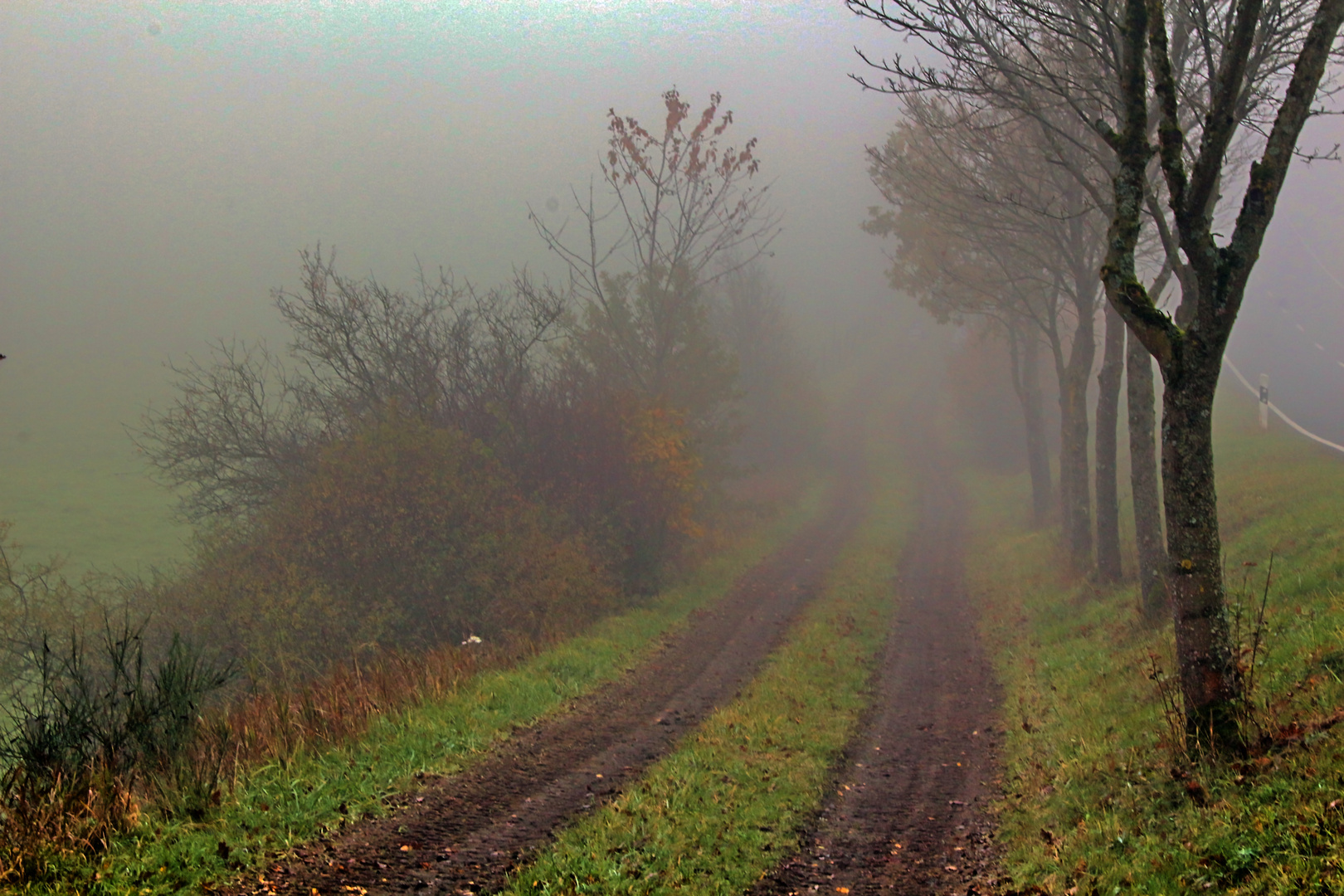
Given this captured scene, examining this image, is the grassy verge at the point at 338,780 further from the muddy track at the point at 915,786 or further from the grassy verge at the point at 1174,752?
Result: the grassy verge at the point at 1174,752

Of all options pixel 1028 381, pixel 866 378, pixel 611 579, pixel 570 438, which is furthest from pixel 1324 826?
pixel 866 378

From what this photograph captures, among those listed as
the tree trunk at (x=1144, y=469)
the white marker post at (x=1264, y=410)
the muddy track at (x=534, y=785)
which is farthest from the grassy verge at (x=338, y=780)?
the white marker post at (x=1264, y=410)

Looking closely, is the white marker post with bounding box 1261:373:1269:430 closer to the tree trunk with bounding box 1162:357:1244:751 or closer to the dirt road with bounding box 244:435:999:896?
the dirt road with bounding box 244:435:999:896

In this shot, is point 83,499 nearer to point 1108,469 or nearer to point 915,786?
point 1108,469

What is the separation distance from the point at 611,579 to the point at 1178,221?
15.5 m

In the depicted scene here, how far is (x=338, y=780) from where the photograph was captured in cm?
792

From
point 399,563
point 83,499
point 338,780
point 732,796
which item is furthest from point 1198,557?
point 83,499

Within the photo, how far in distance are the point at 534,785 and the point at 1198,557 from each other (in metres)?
6.54

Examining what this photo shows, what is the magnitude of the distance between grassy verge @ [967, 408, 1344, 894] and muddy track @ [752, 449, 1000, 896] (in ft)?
1.18

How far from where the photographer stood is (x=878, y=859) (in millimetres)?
6945

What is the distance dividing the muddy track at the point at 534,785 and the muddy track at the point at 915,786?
2178 millimetres

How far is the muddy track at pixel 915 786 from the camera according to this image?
6.60 metres

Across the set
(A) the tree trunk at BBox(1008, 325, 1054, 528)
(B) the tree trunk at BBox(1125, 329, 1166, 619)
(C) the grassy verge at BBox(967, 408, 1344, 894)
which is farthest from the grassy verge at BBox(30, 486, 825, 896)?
(A) the tree trunk at BBox(1008, 325, 1054, 528)

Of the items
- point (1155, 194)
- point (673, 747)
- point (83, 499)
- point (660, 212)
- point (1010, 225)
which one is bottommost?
point (673, 747)
